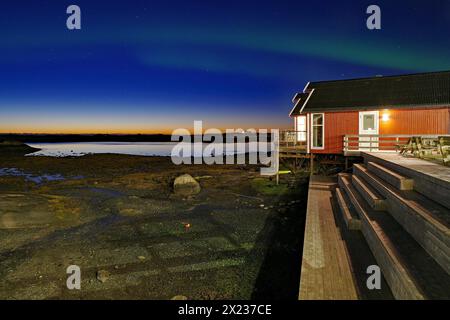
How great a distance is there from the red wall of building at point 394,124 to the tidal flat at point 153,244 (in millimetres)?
5690

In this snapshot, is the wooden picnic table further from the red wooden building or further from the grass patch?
the grass patch

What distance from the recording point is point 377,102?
16250mm

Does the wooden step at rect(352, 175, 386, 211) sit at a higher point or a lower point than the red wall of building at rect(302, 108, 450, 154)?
lower

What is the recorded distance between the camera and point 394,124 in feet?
52.4

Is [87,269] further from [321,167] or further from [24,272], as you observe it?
[321,167]

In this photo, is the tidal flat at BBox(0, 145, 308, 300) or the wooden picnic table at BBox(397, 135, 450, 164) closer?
the tidal flat at BBox(0, 145, 308, 300)

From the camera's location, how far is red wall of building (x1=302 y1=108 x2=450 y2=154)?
1491 centimetres

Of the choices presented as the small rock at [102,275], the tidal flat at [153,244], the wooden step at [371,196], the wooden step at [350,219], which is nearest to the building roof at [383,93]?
the tidal flat at [153,244]

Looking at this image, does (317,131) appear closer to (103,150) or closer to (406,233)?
(406,233)

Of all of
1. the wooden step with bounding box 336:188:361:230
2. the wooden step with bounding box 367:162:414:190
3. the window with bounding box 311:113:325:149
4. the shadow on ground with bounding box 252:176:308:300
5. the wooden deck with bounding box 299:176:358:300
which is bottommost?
the shadow on ground with bounding box 252:176:308:300

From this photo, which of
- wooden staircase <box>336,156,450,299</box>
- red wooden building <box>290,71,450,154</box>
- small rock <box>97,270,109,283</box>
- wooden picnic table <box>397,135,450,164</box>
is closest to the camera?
wooden staircase <box>336,156,450,299</box>

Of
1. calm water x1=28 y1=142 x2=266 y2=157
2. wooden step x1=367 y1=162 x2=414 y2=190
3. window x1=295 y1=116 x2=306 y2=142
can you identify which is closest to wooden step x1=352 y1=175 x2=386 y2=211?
wooden step x1=367 y1=162 x2=414 y2=190

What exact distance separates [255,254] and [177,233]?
2.73 metres

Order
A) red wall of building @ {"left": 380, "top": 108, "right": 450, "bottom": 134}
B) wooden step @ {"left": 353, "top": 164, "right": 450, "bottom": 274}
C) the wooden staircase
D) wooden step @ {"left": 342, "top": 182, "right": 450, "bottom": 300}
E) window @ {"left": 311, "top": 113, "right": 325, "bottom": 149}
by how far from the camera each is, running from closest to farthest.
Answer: wooden step @ {"left": 342, "top": 182, "right": 450, "bottom": 300} → the wooden staircase → wooden step @ {"left": 353, "top": 164, "right": 450, "bottom": 274} → red wall of building @ {"left": 380, "top": 108, "right": 450, "bottom": 134} → window @ {"left": 311, "top": 113, "right": 325, "bottom": 149}
